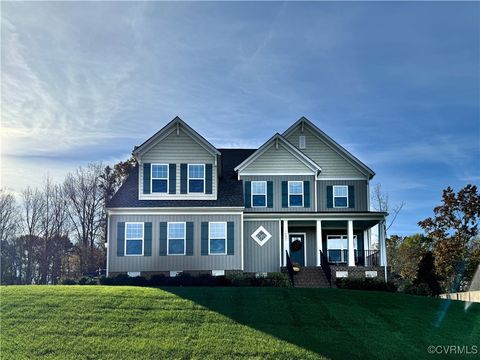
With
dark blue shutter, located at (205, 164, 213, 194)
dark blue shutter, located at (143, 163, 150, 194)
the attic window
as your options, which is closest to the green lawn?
dark blue shutter, located at (205, 164, 213, 194)

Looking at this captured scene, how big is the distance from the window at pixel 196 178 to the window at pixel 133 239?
311cm

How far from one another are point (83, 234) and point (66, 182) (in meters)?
4.33

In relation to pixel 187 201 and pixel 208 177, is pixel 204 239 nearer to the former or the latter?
pixel 187 201

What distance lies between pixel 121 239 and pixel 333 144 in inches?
472

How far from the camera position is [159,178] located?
28797 mm

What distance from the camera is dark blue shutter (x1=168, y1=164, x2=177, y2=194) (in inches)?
1131

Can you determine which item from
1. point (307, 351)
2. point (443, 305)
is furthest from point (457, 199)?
point (307, 351)

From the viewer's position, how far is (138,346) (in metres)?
16.3

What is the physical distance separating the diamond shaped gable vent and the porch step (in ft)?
7.47

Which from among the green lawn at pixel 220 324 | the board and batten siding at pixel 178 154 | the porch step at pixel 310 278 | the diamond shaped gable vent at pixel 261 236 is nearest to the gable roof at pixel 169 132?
the board and batten siding at pixel 178 154

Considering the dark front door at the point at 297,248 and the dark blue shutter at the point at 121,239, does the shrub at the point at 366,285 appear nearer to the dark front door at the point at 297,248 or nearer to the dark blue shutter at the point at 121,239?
the dark front door at the point at 297,248

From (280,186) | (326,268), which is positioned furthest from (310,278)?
(280,186)

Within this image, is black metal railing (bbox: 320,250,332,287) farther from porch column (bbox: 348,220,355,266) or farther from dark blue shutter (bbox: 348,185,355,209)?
dark blue shutter (bbox: 348,185,355,209)

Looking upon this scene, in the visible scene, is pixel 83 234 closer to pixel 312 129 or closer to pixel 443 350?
pixel 312 129
